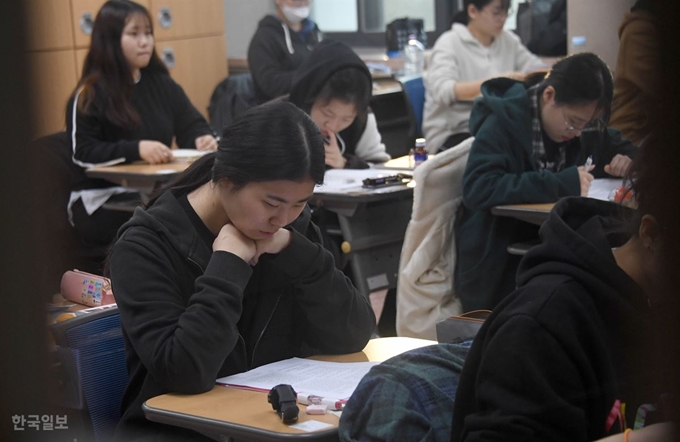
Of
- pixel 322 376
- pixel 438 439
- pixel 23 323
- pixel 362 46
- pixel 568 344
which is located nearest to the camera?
pixel 23 323

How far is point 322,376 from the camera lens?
1.65 meters

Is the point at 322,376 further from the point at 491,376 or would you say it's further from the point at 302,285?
the point at 491,376

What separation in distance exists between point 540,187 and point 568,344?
202 centimetres

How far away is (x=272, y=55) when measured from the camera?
495 centimetres

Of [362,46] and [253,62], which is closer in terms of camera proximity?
[253,62]

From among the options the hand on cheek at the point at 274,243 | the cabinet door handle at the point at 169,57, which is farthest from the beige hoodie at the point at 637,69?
the cabinet door handle at the point at 169,57

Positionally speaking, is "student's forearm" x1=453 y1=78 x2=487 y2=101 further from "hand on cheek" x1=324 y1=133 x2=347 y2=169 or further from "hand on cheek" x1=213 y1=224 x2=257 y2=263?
"hand on cheek" x1=213 y1=224 x2=257 y2=263

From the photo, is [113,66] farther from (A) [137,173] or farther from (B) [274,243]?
(B) [274,243]

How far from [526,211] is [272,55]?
233cm

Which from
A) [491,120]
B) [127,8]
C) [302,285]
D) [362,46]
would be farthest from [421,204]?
[362,46]

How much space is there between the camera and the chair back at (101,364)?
5.71 feet

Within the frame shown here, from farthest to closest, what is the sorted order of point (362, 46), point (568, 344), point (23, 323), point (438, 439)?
point (362, 46), point (438, 439), point (568, 344), point (23, 323)

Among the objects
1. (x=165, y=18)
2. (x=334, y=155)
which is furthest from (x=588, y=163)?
(x=165, y=18)

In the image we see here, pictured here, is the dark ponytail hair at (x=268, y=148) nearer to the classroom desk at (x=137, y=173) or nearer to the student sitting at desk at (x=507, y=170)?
the student sitting at desk at (x=507, y=170)
